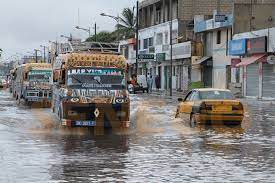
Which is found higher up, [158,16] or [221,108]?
[158,16]

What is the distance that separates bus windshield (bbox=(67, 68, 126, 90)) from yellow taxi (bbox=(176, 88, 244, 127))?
3.14 m

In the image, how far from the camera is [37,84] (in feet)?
128

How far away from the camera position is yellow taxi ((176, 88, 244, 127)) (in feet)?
76.9

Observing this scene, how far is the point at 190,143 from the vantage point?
18328 millimetres

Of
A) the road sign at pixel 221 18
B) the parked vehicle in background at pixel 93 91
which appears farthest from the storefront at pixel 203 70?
the parked vehicle in background at pixel 93 91

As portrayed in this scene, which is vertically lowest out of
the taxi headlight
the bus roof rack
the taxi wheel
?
the taxi wheel

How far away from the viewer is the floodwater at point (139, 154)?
1230cm

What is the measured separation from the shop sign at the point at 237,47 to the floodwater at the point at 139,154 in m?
25.9

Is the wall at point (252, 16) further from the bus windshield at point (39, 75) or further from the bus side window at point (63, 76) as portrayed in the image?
the bus side window at point (63, 76)

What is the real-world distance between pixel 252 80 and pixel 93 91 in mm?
30674

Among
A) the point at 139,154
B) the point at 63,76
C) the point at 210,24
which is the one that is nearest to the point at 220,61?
the point at 210,24

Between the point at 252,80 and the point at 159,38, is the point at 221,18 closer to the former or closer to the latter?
the point at 252,80

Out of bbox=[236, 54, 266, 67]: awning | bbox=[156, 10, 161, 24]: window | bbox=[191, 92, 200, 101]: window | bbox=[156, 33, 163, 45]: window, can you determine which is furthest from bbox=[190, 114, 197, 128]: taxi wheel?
bbox=[156, 10, 161, 24]: window

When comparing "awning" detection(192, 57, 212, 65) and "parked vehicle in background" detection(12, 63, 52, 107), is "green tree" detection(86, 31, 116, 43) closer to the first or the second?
"awning" detection(192, 57, 212, 65)
